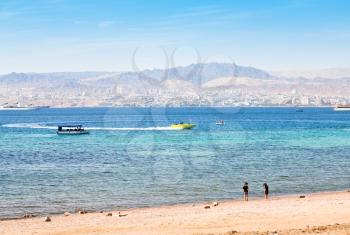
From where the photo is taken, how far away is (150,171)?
55.1 m

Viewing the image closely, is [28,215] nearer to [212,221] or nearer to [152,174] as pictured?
[212,221]

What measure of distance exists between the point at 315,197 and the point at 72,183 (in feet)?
62.4

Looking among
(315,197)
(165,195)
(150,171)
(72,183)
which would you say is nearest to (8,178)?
(72,183)

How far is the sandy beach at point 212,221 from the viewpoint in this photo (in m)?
25.4

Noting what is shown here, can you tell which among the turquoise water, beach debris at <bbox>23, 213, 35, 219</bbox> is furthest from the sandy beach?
the turquoise water

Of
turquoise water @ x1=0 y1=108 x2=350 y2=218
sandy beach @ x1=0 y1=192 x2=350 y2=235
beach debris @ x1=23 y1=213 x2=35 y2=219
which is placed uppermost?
sandy beach @ x1=0 y1=192 x2=350 y2=235

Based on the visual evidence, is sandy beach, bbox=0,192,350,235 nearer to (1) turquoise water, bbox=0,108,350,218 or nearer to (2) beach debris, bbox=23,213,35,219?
(2) beach debris, bbox=23,213,35,219

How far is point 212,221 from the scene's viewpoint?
27.9 m

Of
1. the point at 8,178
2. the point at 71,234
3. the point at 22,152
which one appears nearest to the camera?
the point at 71,234

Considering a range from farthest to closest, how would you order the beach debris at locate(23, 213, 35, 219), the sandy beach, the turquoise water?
the turquoise water < the beach debris at locate(23, 213, 35, 219) < the sandy beach

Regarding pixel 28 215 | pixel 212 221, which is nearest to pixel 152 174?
pixel 28 215

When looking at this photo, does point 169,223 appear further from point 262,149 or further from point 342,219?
point 262,149

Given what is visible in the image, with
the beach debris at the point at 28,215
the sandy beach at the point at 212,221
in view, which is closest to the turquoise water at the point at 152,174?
the beach debris at the point at 28,215

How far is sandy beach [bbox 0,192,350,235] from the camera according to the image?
2544 cm
